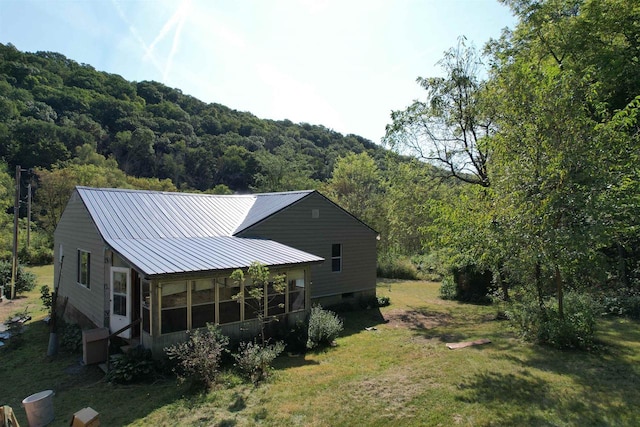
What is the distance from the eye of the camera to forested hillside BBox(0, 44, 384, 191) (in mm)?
48000

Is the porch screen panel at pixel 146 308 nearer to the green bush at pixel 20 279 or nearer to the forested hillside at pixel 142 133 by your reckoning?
the green bush at pixel 20 279

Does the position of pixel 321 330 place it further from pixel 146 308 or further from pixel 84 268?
pixel 84 268

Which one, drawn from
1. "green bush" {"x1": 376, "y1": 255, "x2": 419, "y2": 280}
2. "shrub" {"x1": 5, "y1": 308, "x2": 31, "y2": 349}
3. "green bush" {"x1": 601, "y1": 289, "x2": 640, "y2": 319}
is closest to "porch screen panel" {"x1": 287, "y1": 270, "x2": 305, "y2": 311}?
"shrub" {"x1": 5, "y1": 308, "x2": 31, "y2": 349}

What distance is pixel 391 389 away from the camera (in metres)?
7.20

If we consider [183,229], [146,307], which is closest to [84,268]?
[183,229]

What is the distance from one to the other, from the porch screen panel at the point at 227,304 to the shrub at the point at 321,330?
2167 mm

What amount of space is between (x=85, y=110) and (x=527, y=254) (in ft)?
238

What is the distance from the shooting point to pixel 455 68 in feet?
55.5

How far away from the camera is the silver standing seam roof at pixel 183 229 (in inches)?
380

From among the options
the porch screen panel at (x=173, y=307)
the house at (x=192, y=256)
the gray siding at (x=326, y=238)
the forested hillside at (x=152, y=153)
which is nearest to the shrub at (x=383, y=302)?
the house at (x=192, y=256)

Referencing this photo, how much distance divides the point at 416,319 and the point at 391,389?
7.96 meters

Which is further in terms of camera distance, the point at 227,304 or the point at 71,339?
the point at 71,339

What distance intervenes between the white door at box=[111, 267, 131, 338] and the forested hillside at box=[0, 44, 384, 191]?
3481 cm

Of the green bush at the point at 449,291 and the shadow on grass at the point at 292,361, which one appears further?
the green bush at the point at 449,291
